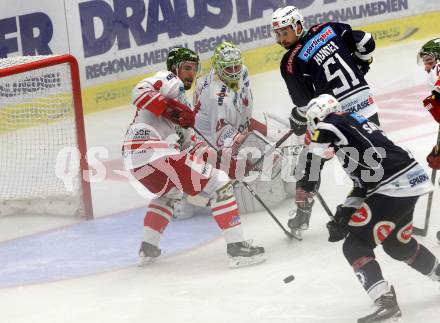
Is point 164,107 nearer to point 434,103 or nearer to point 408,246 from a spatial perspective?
point 434,103

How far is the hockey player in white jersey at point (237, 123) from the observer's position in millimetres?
6340

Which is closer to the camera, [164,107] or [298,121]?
[164,107]

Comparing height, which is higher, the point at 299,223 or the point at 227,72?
the point at 227,72

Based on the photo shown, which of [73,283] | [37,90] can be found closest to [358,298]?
[73,283]

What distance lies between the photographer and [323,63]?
17.9 feet

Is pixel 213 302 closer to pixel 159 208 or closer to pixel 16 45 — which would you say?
pixel 159 208

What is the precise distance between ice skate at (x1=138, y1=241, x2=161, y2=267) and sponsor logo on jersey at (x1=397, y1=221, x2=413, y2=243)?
1705mm

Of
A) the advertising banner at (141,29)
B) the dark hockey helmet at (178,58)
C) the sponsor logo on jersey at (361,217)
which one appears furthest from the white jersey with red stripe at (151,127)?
the advertising banner at (141,29)

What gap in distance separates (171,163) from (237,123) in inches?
41.4

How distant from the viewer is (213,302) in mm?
4969

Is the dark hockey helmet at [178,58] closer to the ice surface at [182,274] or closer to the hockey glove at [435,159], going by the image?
the ice surface at [182,274]

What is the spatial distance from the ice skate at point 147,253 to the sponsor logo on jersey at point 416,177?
1808 millimetres

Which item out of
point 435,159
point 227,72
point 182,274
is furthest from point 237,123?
point 435,159

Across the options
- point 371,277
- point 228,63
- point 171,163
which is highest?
point 228,63
